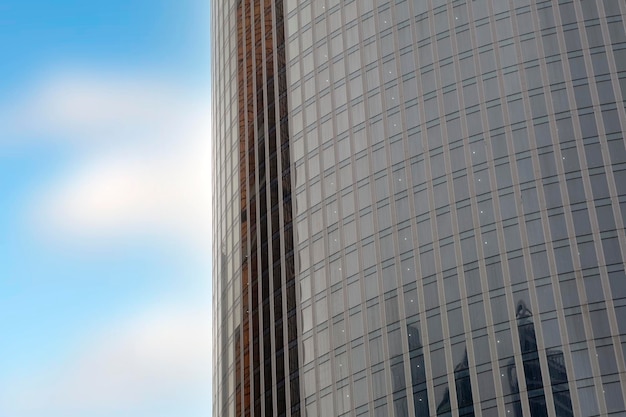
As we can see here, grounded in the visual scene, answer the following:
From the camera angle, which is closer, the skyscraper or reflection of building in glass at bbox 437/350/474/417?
reflection of building in glass at bbox 437/350/474/417

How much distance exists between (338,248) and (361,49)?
2414cm

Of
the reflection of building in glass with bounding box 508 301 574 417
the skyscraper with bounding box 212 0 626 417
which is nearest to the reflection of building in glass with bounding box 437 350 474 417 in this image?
the skyscraper with bounding box 212 0 626 417

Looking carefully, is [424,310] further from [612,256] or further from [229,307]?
[229,307]

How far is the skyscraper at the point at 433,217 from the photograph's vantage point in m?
117

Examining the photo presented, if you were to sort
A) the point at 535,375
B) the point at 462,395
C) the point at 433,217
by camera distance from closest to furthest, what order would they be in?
the point at 535,375 → the point at 462,395 → the point at 433,217

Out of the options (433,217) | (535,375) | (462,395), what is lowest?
(462,395)

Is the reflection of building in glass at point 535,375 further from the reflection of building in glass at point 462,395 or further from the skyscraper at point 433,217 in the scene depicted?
the reflection of building in glass at point 462,395

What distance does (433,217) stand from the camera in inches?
5025

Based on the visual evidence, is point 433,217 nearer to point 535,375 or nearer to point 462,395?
point 462,395

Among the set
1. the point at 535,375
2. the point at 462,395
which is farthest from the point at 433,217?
the point at 535,375

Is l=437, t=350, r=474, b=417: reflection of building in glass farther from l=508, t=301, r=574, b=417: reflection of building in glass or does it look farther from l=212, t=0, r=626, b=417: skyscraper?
l=508, t=301, r=574, b=417: reflection of building in glass

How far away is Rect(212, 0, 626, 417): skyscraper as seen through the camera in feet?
384

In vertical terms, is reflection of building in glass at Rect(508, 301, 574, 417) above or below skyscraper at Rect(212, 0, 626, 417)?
below

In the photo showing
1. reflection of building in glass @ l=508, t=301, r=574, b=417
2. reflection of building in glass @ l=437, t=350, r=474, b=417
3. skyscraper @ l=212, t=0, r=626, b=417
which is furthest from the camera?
skyscraper @ l=212, t=0, r=626, b=417
